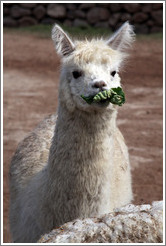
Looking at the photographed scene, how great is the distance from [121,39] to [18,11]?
13.1m

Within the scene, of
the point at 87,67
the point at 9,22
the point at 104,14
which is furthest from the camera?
the point at 9,22

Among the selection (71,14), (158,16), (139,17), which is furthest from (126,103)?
(71,14)

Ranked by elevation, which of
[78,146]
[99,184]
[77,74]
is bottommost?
[99,184]

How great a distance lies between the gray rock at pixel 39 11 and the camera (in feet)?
52.0

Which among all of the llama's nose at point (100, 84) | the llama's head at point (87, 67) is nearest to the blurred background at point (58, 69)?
the llama's head at point (87, 67)

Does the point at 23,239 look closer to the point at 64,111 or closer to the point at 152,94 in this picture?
the point at 64,111

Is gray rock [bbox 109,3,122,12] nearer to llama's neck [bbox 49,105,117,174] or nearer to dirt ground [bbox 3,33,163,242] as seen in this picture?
dirt ground [bbox 3,33,163,242]

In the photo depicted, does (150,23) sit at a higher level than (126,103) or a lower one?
higher

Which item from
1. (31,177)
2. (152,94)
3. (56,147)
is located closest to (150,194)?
(31,177)

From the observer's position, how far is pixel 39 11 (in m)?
15.9

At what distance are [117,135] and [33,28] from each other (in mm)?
12124

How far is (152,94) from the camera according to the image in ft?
33.5

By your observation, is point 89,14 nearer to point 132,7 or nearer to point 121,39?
point 132,7

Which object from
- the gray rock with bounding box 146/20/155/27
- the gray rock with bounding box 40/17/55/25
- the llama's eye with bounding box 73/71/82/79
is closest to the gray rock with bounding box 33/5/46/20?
the gray rock with bounding box 40/17/55/25
